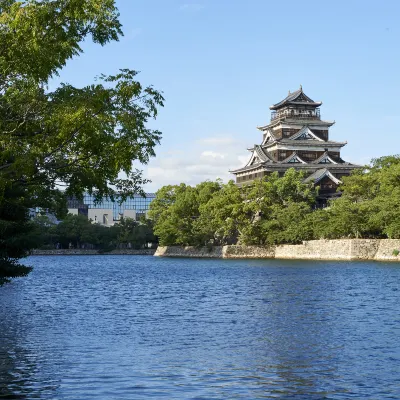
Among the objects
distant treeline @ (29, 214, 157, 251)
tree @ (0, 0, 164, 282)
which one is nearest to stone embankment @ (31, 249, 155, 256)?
distant treeline @ (29, 214, 157, 251)

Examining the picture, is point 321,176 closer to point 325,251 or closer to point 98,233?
point 325,251

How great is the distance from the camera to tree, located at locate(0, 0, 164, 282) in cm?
1184

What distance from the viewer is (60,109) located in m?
12.2

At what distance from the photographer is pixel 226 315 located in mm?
22172

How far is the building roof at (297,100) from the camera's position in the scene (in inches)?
3452

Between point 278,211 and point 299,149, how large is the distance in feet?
58.9

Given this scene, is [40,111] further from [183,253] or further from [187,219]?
[183,253]

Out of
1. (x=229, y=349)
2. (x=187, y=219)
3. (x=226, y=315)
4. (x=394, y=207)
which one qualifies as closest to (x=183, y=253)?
(x=187, y=219)

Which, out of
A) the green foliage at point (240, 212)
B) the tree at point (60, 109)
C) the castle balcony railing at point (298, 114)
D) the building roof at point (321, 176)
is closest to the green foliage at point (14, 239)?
the tree at point (60, 109)

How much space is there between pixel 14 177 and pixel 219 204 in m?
61.2

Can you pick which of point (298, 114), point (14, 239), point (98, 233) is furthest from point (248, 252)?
point (14, 239)

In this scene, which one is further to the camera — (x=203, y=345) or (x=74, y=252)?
(x=74, y=252)

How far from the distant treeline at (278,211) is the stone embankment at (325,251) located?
0.84 meters

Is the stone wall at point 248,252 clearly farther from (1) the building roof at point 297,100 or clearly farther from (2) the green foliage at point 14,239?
(2) the green foliage at point 14,239
